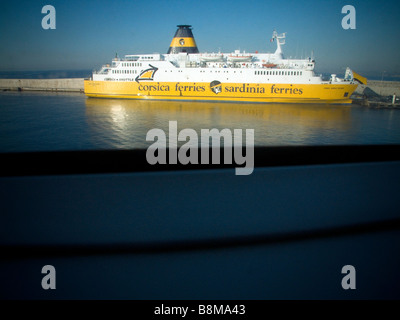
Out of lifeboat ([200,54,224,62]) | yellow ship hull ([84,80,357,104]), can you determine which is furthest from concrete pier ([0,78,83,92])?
lifeboat ([200,54,224,62])

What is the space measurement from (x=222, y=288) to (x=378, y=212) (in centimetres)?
68

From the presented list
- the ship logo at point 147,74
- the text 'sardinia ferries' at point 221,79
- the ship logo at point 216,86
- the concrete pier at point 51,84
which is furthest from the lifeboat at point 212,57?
the concrete pier at point 51,84

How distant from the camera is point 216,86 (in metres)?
8.54

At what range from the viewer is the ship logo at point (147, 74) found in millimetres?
8883

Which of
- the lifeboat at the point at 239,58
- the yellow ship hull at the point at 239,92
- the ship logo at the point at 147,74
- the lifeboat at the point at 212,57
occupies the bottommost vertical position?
the yellow ship hull at the point at 239,92

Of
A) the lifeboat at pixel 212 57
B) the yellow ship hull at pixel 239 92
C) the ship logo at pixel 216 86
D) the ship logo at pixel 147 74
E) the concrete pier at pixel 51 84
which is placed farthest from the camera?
the concrete pier at pixel 51 84

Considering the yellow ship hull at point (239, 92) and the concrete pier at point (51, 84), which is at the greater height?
the concrete pier at point (51, 84)

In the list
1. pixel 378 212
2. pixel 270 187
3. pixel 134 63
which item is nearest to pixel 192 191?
pixel 270 187

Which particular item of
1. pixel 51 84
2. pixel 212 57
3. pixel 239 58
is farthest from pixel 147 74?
pixel 51 84

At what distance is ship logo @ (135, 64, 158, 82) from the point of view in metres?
8.88

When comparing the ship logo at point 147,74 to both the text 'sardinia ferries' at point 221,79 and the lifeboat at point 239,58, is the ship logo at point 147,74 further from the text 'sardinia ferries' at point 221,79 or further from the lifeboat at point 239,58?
the lifeboat at point 239,58

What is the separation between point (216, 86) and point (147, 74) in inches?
101

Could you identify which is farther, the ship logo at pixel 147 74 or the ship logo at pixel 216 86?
the ship logo at pixel 147 74
